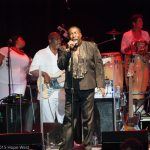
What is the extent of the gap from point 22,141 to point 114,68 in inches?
175

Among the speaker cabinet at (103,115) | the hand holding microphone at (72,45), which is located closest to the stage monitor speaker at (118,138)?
the hand holding microphone at (72,45)

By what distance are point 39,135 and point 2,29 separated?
5.59 meters

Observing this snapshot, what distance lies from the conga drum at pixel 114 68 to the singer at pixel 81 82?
7.22 ft

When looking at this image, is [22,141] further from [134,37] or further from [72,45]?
[134,37]

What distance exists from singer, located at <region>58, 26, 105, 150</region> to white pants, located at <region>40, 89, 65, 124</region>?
133cm

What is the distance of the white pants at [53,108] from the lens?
977 cm

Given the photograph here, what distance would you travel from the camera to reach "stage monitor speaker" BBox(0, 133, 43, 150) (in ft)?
21.9

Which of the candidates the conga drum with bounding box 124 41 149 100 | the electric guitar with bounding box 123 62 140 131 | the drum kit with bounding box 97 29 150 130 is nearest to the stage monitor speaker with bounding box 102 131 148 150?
the electric guitar with bounding box 123 62 140 131

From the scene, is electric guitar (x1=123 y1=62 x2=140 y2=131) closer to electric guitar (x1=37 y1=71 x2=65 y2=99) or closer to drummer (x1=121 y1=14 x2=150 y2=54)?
drummer (x1=121 y1=14 x2=150 y2=54)

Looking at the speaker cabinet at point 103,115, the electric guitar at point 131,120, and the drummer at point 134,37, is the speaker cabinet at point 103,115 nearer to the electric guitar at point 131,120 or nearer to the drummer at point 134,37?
the electric guitar at point 131,120

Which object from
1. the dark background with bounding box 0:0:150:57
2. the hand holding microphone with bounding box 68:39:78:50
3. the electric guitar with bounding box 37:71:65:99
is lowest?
the electric guitar with bounding box 37:71:65:99

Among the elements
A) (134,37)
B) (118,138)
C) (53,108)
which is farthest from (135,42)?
(118,138)

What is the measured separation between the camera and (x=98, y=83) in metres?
8.41

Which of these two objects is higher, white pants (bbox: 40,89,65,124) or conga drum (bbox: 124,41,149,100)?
conga drum (bbox: 124,41,149,100)
